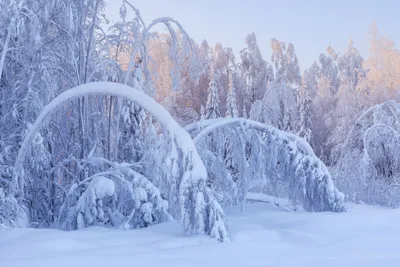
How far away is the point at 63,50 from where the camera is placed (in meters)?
9.49

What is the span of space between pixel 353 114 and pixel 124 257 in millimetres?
20837

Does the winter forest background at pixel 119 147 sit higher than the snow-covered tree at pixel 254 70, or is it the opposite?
the snow-covered tree at pixel 254 70

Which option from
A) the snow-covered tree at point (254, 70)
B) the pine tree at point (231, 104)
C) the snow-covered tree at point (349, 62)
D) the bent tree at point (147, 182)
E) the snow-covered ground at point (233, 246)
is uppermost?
the snow-covered tree at point (349, 62)

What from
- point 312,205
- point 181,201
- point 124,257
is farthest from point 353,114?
point 124,257

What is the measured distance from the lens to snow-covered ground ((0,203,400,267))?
426 cm

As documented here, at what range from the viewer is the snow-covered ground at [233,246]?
426 centimetres

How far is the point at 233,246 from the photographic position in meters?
5.29

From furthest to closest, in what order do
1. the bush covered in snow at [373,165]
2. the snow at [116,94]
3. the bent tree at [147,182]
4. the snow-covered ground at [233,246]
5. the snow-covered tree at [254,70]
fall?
the snow-covered tree at [254,70], the bush covered in snow at [373,165], the snow at [116,94], the bent tree at [147,182], the snow-covered ground at [233,246]

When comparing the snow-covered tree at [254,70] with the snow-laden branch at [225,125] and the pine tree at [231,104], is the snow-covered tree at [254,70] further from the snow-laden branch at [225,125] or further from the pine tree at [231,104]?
the snow-laden branch at [225,125]

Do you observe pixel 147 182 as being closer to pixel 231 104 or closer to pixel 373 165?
pixel 373 165

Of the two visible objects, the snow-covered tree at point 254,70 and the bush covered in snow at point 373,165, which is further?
the snow-covered tree at point 254,70

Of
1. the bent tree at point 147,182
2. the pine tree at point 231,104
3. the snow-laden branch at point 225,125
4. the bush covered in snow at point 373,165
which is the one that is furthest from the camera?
the pine tree at point 231,104

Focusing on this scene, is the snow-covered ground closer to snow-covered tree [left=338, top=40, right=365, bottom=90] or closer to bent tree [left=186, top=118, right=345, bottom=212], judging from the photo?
bent tree [left=186, top=118, right=345, bottom=212]

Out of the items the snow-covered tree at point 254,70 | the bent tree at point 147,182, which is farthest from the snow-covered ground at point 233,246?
the snow-covered tree at point 254,70
